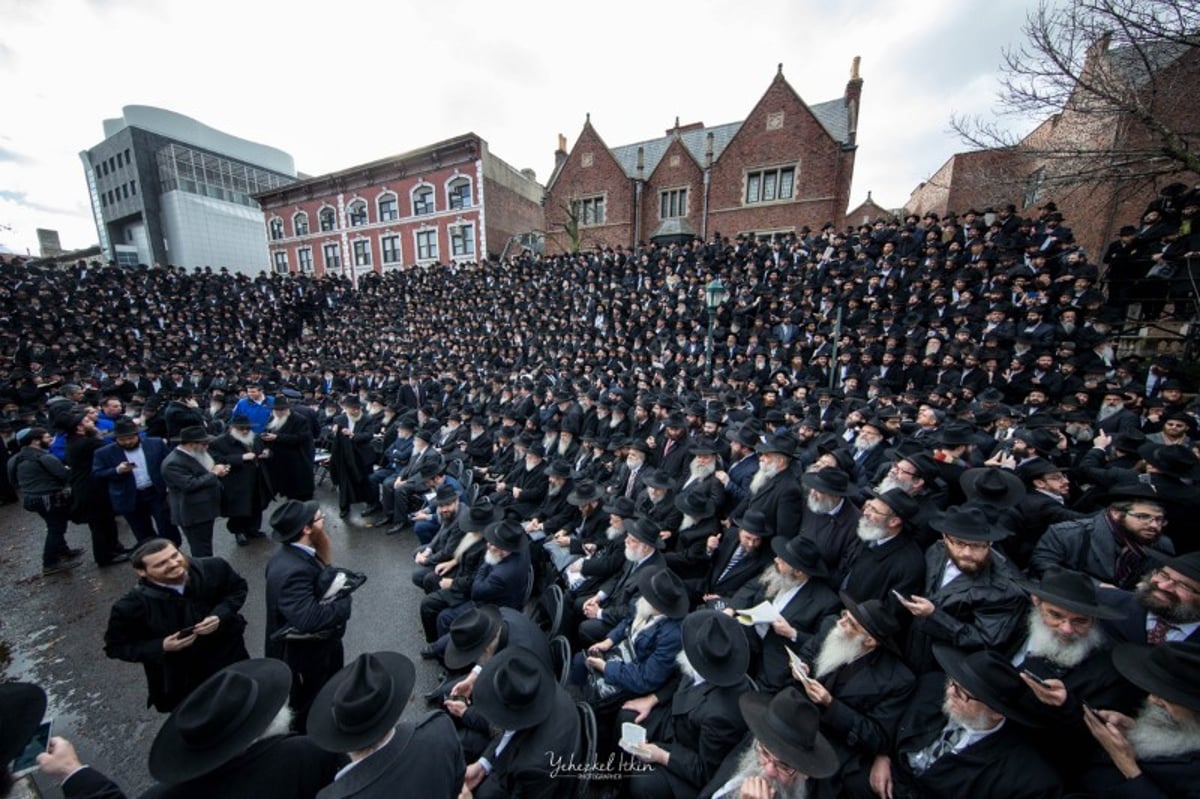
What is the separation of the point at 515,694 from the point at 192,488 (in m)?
5.39

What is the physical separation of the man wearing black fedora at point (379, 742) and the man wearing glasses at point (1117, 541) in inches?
178

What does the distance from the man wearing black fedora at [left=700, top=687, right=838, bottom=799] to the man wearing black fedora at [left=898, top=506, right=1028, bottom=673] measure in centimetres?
130

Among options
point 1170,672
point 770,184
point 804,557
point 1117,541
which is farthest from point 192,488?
point 770,184

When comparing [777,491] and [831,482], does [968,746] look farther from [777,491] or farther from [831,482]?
[777,491]

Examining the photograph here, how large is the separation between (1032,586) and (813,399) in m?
6.61

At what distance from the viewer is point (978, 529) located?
10.0 feet

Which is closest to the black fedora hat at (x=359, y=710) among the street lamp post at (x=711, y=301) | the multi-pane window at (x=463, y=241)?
the street lamp post at (x=711, y=301)

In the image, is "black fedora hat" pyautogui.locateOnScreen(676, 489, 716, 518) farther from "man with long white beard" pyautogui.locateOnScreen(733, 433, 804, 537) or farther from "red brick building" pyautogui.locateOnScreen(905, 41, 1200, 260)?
"red brick building" pyautogui.locateOnScreen(905, 41, 1200, 260)

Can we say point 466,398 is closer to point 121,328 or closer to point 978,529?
point 978,529

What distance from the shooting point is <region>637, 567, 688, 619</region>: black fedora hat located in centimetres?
327

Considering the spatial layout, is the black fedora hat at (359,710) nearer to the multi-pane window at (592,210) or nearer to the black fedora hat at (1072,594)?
the black fedora hat at (1072,594)

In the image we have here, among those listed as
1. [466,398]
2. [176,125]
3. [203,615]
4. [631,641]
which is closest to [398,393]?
[466,398]

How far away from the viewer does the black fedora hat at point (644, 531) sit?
13.5ft

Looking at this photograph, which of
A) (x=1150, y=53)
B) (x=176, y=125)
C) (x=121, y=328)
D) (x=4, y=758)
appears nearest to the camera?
(x=4, y=758)
